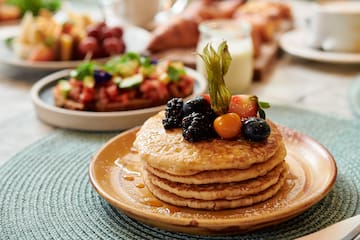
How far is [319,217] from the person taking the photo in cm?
109

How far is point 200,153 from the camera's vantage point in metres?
1.07

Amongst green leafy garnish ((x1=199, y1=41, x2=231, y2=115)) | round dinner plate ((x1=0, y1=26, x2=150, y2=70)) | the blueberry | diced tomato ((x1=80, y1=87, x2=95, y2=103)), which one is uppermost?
green leafy garnish ((x1=199, y1=41, x2=231, y2=115))

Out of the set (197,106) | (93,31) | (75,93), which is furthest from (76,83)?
(197,106)

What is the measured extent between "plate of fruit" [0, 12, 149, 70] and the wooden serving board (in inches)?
5.1

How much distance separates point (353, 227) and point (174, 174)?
0.34 metres

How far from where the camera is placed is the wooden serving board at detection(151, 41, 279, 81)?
2099 millimetres

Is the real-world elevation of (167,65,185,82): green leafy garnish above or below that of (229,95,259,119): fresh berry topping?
below

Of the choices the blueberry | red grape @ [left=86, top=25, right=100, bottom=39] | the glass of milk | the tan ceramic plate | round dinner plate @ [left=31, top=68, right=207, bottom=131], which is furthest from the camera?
red grape @ [left=86, top=25, right=100, bottom=39]

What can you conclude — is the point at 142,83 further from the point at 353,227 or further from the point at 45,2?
the point at 45,2

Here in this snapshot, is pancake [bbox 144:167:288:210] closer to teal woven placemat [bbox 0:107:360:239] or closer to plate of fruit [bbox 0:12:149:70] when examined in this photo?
teal woven placemat [bbox 0:107:360:239]

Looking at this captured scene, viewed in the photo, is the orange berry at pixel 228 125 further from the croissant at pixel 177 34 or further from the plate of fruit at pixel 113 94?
the croissant at pixel 177 34

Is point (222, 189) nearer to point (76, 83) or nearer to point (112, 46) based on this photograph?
point (76, 83)

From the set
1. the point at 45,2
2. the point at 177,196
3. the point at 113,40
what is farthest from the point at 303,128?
the point at 45,2

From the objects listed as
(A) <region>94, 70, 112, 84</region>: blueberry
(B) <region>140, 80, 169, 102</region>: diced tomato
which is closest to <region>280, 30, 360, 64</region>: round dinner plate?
(B) <region>140, 80, 169, 102</region>: diced tomato
